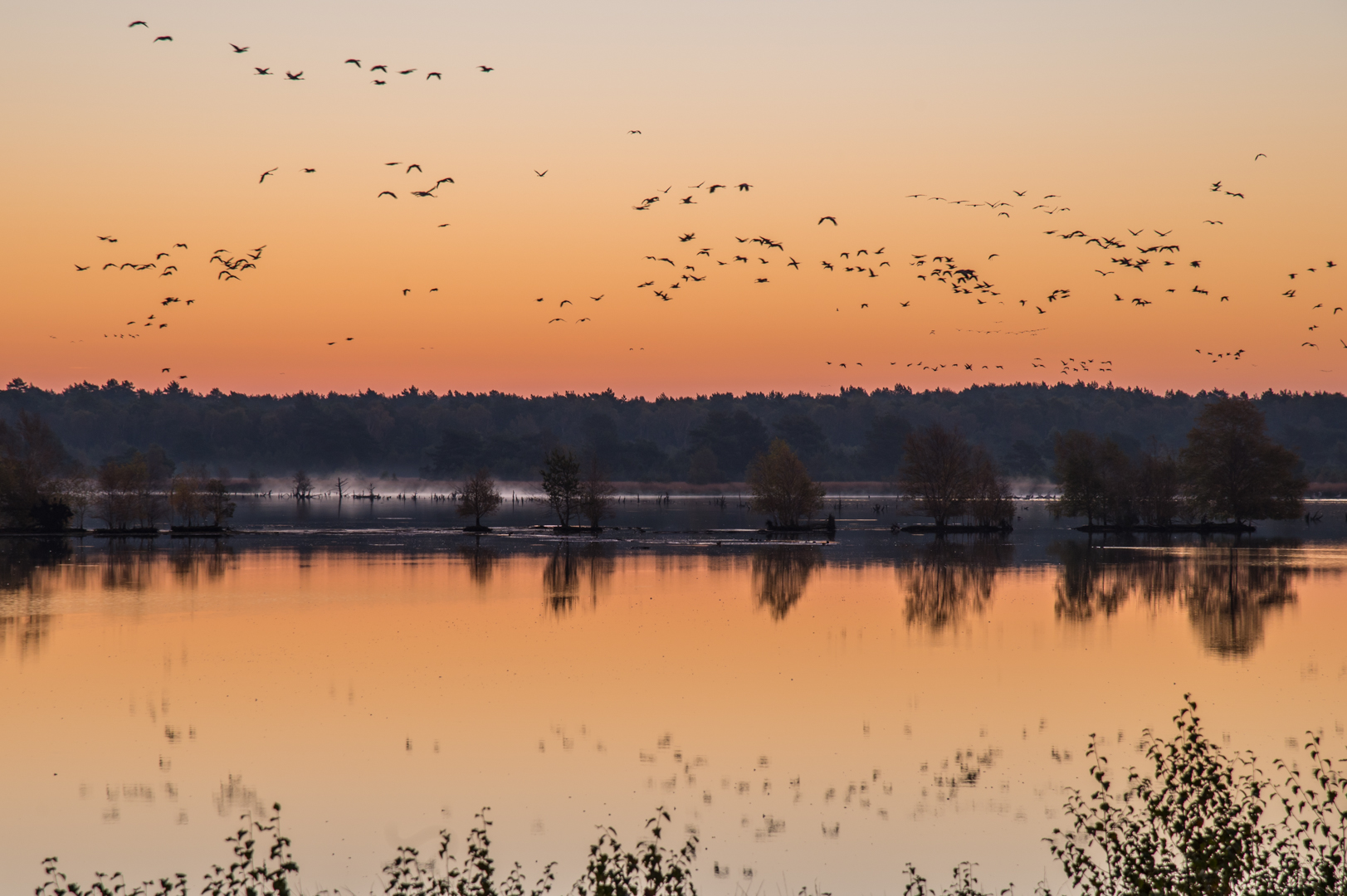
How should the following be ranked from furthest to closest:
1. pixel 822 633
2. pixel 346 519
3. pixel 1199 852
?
pixel 346 519 → pixel 822 633 → pixel 1199 852

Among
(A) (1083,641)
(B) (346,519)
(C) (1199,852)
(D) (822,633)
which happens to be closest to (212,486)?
(B) (346,519)

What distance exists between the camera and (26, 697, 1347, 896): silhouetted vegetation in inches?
517

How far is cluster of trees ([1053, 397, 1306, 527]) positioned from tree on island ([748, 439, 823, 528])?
2771 centimetres

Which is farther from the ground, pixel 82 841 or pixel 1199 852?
pixel 1199 852

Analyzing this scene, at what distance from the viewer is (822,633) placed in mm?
42938

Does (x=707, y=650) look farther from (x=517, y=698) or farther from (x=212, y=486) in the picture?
(x=212, y=486)

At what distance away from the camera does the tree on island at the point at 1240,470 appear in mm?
114938

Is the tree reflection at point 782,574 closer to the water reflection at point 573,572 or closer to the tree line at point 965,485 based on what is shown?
the water reflection at point 573,572

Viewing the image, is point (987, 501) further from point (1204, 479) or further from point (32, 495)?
point (32, 495)

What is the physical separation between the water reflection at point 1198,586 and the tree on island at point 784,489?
3025 centimetres

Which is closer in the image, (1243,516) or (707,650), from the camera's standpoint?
(707,650)

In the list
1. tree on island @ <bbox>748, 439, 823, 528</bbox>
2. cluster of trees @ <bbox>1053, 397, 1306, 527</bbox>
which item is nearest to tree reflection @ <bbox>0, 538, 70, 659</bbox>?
tree on island @ <bbox>748, 439, 823, 528</bbox>

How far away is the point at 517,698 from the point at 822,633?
15.6 m

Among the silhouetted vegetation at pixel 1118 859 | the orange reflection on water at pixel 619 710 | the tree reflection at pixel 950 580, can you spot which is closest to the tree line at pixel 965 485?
the tree reflection at pixel 950 580
